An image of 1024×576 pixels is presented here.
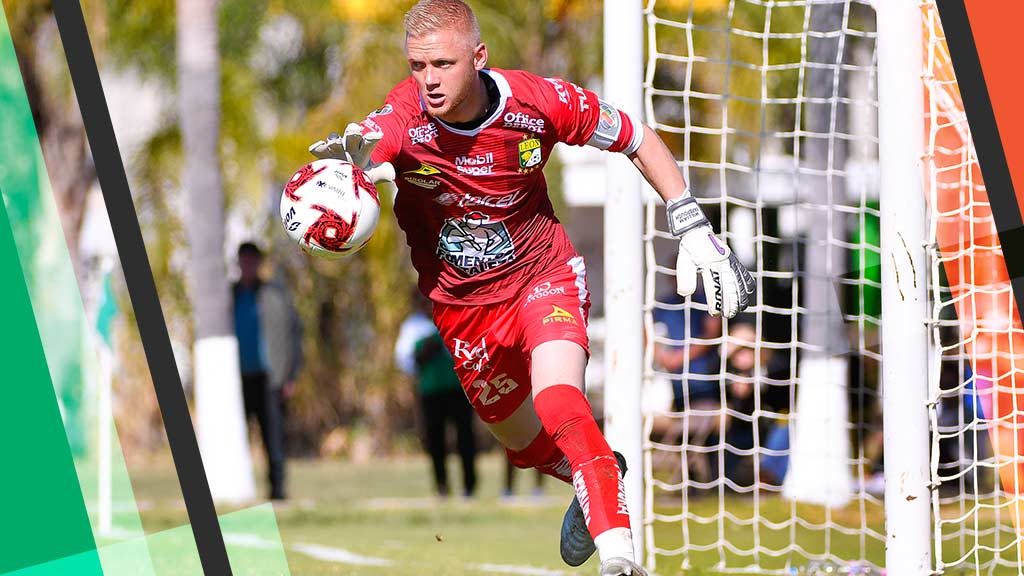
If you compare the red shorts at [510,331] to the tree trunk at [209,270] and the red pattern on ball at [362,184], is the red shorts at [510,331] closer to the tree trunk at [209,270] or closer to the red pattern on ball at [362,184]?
the red pattern on ball at [362,184]

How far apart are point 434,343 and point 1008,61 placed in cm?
808

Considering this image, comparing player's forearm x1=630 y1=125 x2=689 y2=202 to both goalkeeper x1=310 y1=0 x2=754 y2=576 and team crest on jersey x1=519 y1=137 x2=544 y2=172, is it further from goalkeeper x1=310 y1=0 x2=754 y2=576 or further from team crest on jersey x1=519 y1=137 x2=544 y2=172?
team crest on jersey x1=519 y1=137 x2=544 y2=172

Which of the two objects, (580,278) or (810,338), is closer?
(580,278)

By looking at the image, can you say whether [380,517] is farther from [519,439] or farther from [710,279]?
[710,279]

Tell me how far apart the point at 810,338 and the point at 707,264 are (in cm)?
838

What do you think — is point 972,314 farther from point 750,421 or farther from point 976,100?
point 750,421

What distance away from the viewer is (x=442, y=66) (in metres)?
5.35

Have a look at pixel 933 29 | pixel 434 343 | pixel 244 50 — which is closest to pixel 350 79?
pixel 244 50

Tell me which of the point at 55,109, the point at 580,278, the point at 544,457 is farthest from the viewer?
the point at 55,109

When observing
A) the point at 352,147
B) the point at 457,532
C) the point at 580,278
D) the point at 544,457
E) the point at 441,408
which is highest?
the point at 352,147

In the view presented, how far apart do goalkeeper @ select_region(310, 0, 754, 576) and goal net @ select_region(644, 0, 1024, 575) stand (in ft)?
4.81

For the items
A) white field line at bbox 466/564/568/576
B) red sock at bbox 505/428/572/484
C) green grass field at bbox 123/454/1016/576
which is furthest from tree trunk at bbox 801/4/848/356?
red sock at bbox 505/428/572/484

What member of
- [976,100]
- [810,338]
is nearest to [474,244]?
[976,100]

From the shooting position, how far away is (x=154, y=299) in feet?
13.3
